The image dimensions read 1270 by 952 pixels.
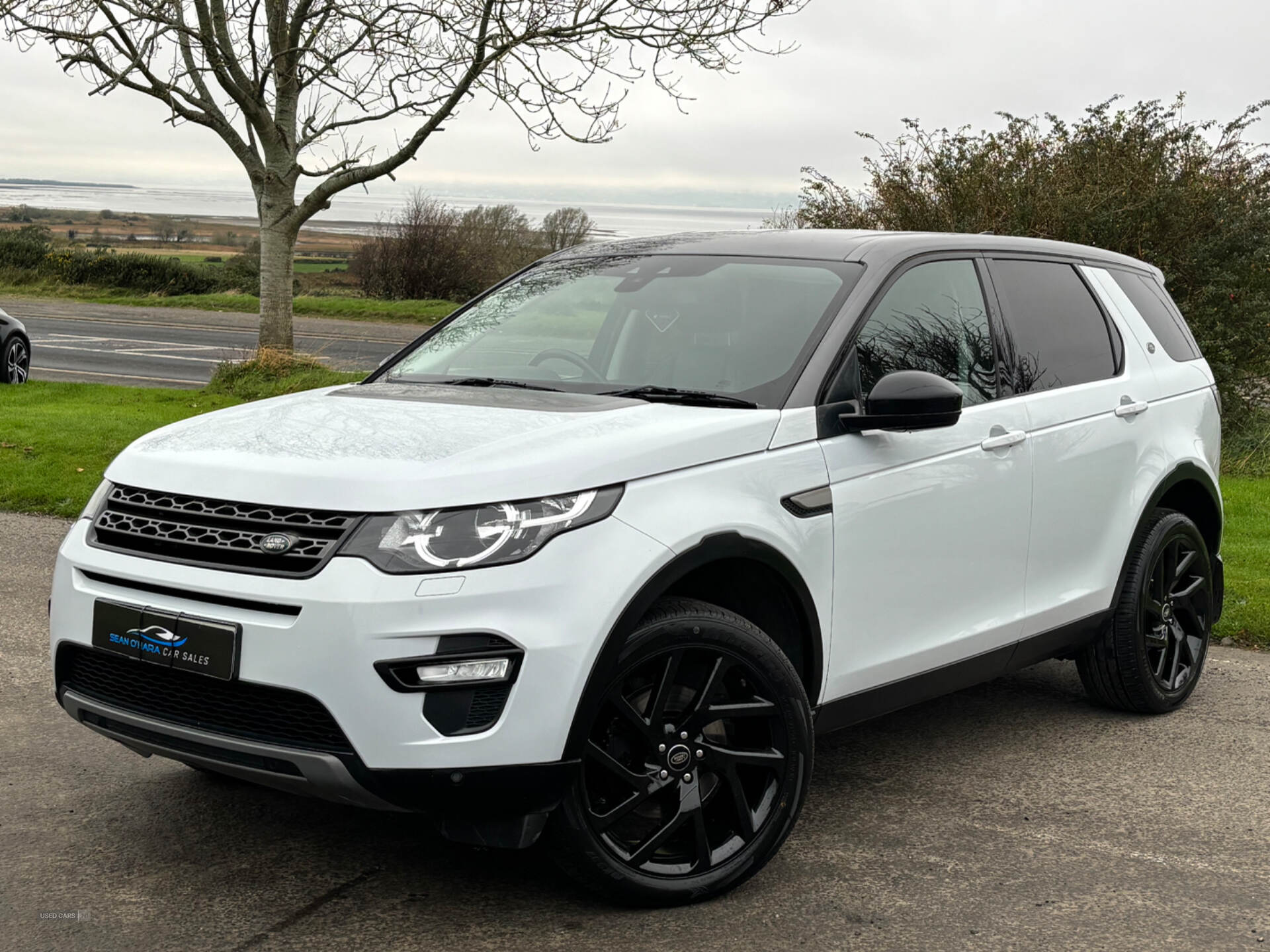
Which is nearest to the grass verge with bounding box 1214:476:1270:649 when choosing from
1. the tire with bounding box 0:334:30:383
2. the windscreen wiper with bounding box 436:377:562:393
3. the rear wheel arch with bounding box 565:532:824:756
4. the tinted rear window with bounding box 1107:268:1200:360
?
the tinted rear window with bounding box 1107:268:1200:360

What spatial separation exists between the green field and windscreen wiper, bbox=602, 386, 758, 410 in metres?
4.09

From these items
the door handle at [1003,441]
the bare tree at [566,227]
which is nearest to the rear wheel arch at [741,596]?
the door handle at [1003,441]

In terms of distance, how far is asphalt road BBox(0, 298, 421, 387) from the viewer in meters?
19.9

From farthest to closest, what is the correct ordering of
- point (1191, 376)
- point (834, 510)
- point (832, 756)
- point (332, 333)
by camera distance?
point (332, 333) → point (1191, 376) → point (832, 756) → point (834, 510)

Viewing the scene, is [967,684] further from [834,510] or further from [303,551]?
[303,551]

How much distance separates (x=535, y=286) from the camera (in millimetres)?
5098

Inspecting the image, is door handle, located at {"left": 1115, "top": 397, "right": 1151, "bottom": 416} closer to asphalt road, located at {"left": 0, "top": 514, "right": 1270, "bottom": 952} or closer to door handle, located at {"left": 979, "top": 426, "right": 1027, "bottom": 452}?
door handle, located at {"left": 979, "top": 426, "right": 1027, "bottom": 452}

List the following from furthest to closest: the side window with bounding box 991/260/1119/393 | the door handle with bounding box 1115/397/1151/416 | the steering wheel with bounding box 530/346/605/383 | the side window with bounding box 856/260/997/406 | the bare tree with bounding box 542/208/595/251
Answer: the bare tree with bounding box 542/208/595/251, the door handle with bounding box 1115/397/1151/416, the side window with bounding box 991/260/1119/393, the steering wheel with bounding box 530/346/605/383, the side window with bounding box 856/260/997/406

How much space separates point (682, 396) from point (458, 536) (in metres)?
1.09

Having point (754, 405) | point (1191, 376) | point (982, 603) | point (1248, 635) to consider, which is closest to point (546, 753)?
point (754, 405)

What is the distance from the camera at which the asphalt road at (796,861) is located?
346 centimetres

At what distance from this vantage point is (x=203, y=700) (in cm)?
333

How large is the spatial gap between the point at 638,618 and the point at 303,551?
2.66ft

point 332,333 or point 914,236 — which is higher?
point 914,236
